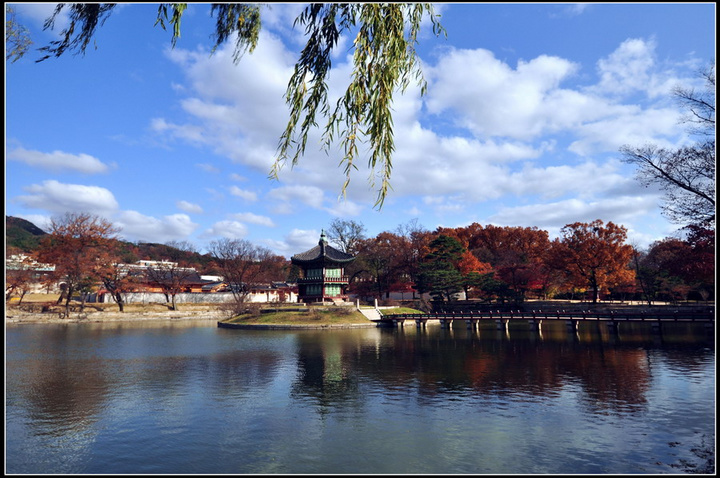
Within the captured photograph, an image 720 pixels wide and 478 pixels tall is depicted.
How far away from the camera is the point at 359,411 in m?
16.0

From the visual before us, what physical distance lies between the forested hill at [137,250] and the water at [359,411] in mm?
67376

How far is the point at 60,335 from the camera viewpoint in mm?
40406

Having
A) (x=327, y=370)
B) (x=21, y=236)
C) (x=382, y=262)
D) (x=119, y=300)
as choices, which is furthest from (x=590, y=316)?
(x=21, y=236)

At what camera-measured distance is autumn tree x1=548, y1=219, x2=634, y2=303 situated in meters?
55.6

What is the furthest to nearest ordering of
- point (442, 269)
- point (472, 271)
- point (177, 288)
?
point (177, 288) → point (472, 271) → point (442, 269)

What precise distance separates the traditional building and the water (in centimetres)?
2906

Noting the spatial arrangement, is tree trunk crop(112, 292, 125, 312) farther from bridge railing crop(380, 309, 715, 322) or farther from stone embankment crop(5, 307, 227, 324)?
bridge railing crop(380, 309, 715, 322)

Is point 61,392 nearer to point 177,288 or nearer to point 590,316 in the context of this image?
point 590,316

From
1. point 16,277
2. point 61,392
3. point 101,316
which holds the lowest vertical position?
point 101,316

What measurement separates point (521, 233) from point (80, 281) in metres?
70.5

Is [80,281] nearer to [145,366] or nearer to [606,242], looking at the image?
[145,366]

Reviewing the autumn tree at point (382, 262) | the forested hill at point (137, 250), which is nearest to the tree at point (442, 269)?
the autumn tree at point (382, 262)

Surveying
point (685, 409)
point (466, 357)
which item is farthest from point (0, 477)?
point (466, 357)

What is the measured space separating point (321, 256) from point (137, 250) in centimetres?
5422
